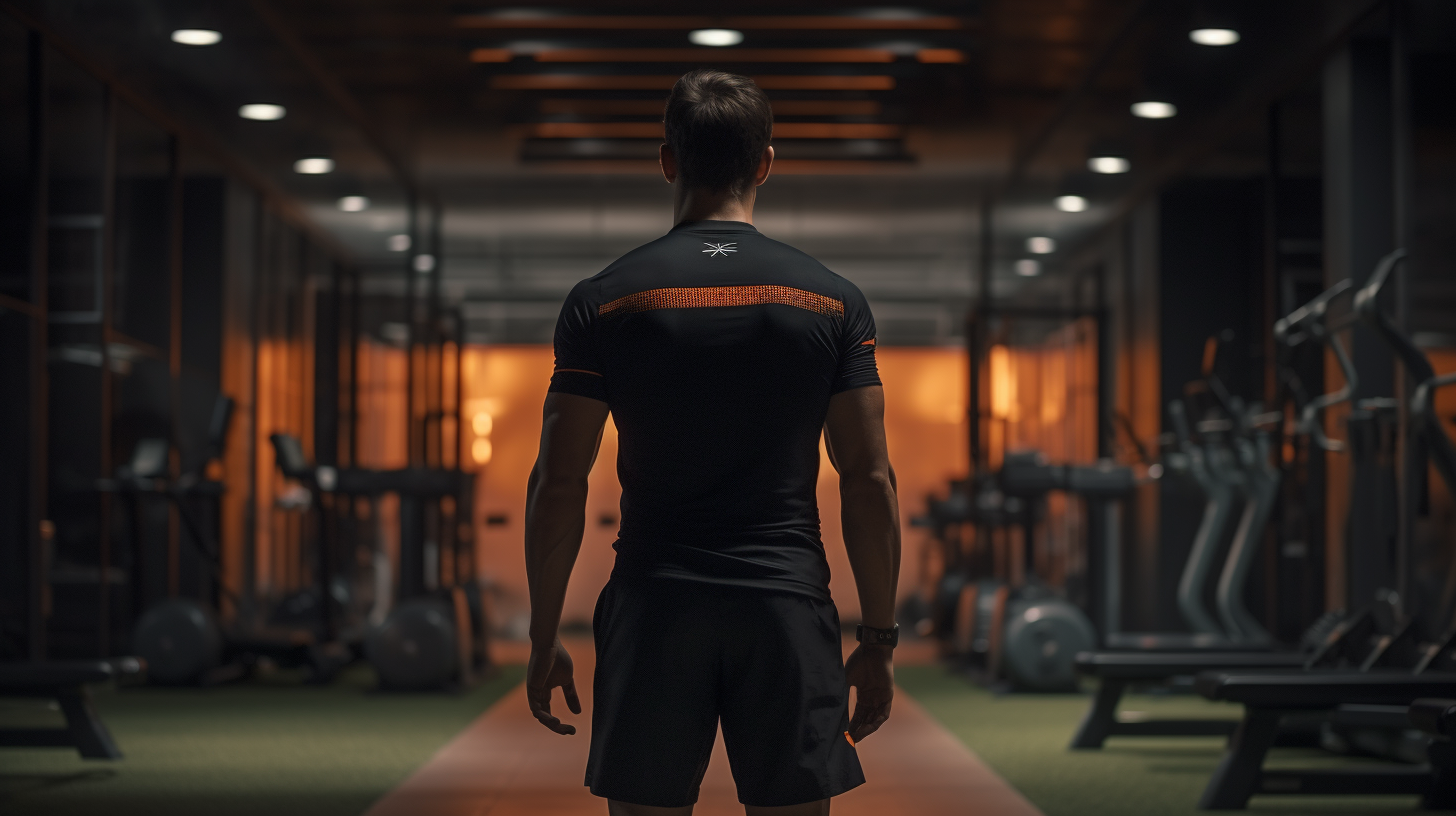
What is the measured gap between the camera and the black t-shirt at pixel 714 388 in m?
1.64

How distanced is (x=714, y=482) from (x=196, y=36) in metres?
5.78

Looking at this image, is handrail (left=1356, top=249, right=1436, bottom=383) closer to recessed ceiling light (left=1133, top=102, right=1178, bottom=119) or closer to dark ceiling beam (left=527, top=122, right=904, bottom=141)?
Result: recessed ceiling light (left=1133, top=102, right=1178, bottom=119)

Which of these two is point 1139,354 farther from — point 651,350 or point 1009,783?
point 651,350

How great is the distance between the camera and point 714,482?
166 centimetres

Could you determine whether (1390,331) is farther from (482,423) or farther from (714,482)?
(482,423)

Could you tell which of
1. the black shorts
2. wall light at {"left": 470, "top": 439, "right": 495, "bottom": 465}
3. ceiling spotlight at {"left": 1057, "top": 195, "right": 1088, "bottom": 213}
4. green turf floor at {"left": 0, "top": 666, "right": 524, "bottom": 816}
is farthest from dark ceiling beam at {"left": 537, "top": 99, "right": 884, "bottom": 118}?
the black shorts

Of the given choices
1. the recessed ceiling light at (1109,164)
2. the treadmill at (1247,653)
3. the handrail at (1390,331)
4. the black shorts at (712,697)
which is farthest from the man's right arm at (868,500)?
the recessed ceiling light at (1109,164)

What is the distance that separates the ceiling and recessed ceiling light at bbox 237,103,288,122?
7cm

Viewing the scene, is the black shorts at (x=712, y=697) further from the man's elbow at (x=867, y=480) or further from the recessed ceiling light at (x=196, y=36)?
the recessed ceiling light at (x=196, y=36)

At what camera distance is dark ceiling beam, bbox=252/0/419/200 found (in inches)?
255

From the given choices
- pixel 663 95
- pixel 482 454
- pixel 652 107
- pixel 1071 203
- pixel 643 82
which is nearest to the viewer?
pixel 643 82

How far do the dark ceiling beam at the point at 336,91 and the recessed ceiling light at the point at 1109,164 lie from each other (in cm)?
414

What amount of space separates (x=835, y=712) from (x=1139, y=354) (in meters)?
8.83

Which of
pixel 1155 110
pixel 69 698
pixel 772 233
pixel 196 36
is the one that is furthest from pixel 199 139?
pixel 1155 110
